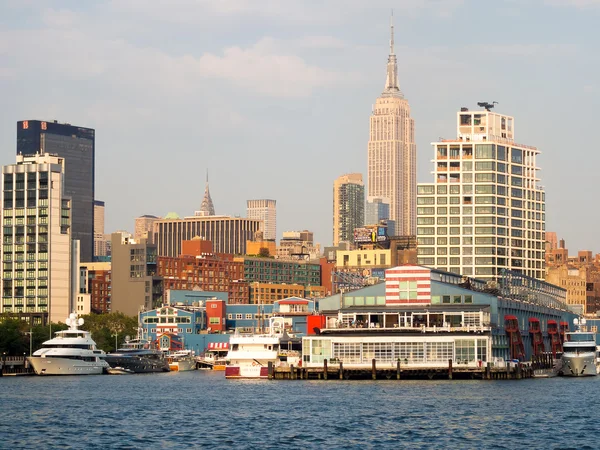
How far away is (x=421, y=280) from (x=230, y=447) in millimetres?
93517

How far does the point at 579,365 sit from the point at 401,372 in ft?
117

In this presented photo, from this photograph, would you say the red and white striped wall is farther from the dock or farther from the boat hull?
the boat hull


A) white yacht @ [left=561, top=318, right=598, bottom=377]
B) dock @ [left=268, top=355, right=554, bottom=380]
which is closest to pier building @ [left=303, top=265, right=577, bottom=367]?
dock @ [left=268, top=355, right=554, bottom=380]

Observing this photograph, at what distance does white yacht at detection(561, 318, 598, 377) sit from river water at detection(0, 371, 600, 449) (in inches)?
925

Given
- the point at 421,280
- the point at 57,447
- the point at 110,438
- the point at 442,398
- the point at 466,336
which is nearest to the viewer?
the point at 57,447

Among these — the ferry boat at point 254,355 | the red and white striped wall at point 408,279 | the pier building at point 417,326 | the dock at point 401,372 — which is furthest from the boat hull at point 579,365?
the ferry boat at point 254,355

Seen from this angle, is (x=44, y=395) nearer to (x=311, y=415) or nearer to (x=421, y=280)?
(x=311, y=415)

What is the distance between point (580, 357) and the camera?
620 ft

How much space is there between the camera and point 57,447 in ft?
297

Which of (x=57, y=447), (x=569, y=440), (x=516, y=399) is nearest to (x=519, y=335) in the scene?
(x=516, y=399)

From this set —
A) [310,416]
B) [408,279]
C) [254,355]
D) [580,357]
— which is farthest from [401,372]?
[310,416]

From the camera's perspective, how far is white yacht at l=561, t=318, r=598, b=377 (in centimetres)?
18888

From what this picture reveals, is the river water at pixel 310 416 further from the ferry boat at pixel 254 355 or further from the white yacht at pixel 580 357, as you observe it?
the ferry boat at pixel 254 355

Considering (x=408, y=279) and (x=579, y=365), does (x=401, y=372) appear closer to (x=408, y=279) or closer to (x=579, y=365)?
(x=408, y=279)
